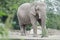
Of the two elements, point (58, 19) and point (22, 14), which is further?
point (58, 19)

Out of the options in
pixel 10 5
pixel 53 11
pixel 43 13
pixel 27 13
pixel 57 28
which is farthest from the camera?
pixel 53 11

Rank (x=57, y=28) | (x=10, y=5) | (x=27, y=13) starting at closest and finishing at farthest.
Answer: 1. (x=10, y=5)
2. (x=27, y=13)
3. (x=57, y=28)

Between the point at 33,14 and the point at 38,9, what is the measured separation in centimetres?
35

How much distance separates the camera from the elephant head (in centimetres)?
1010

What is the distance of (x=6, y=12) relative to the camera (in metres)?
2.38

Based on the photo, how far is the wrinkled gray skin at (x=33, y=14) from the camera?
10133mm

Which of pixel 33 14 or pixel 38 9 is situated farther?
pixel 33 14

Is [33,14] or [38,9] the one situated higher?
[38,9]

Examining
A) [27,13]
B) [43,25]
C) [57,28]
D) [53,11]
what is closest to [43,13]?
[43,25]

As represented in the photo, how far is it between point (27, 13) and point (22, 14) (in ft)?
1.23

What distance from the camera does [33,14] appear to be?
414 inches

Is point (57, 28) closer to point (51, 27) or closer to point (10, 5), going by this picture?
point (51, 27)

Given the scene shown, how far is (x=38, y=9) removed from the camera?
1028 centimetres

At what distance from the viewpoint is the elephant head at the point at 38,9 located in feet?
33.1
